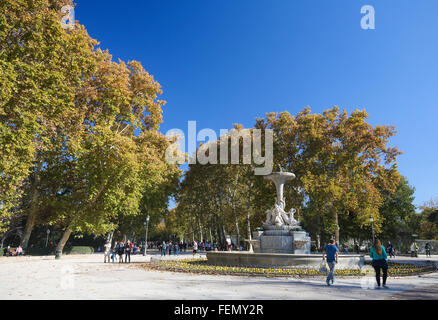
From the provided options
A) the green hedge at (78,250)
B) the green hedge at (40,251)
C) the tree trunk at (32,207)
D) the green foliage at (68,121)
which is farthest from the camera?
the green hedge at (78,250)

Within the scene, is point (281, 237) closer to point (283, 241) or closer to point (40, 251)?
→ point (283, 241)

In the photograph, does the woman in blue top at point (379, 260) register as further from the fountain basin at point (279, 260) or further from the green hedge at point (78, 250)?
the green hedge at point (78, 250)

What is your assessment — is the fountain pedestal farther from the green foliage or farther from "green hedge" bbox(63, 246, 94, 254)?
"green hedge" bbox(63, 246, 94, 254)

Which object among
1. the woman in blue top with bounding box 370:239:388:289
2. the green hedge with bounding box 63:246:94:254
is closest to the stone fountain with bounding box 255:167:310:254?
the woman in blue top with bounding box 370:239:388:289

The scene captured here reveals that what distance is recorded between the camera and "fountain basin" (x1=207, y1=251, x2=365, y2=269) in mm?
13562

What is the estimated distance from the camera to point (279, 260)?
13.7 m

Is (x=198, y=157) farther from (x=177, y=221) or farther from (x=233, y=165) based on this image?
(x=177, y=221)

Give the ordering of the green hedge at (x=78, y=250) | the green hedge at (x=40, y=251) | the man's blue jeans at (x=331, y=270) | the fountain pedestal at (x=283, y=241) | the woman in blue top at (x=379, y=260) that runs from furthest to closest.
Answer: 1. the green hedge at (x=78, y=250)
2. the green hedge at (x=40, y=251)
3. the fountain pedestal at (x=283, y=241)
4. the man's blue jeans at (x=331, y=270)
5. the woman in blue top at (x=379, y=260)

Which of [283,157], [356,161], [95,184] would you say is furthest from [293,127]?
[95,184]

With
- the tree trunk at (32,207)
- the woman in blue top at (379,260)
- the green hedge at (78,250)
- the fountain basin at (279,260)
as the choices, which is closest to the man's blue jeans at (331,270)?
the woman in blue top at (379,260)

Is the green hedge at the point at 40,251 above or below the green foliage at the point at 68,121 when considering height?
below

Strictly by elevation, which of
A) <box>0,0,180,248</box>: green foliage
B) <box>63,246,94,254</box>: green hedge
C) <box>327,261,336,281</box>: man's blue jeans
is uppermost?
<box>0,0,180,248</box>: green foliage

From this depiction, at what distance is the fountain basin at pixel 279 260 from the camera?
1356cm
